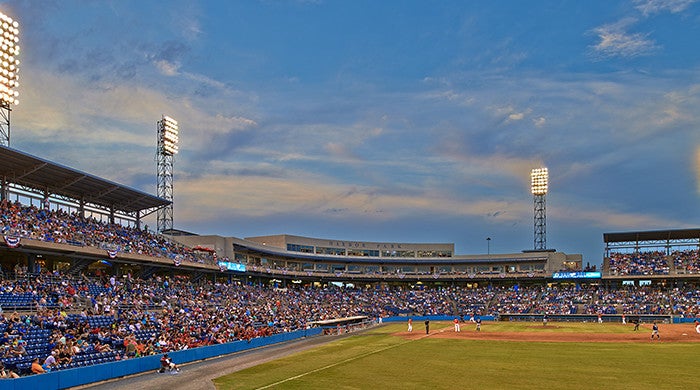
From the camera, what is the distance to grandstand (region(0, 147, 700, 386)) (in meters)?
39.2

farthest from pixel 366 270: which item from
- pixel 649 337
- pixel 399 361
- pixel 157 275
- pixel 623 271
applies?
pixel 399 361

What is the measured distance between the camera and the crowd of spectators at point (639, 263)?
313ft

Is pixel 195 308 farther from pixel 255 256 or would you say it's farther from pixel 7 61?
pixel 255 256

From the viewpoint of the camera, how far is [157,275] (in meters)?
70.6

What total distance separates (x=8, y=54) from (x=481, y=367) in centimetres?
4286

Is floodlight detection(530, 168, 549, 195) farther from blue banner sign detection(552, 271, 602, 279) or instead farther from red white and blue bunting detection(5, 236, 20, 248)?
red white and blue bunting detection(5, 236, 20, 248)

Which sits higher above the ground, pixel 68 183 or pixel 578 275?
pixel 68 183

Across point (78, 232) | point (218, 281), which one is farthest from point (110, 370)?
point (218, 281)

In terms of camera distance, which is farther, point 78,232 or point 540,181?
point 540,181

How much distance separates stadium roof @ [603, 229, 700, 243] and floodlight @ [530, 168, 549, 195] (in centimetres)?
1427

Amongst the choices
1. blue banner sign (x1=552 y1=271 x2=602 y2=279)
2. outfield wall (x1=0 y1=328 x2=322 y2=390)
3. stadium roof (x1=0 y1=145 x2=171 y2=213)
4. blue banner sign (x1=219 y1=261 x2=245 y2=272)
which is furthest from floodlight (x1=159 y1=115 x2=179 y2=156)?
blue banner sign (x1=552 y1=271 x2=602 y2=279)

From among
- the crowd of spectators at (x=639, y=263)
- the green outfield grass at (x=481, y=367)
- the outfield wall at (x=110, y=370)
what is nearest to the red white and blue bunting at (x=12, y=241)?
the outfield wall at (x=110, y=370)

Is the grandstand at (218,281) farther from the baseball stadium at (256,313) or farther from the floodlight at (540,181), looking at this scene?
the floodlight at (540,181)

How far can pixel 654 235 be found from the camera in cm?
10062
